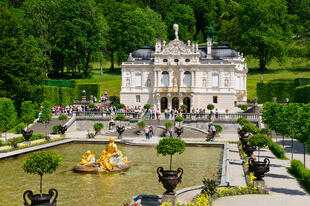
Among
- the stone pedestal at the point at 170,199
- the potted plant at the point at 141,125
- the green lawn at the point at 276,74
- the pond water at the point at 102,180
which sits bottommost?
the pond water at the point at 102,180

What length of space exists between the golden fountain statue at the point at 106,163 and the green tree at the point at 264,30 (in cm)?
6059

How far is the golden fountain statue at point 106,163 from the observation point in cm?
2302

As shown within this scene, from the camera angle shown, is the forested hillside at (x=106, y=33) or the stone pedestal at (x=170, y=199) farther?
the forested hillside at (x=106, y=33)

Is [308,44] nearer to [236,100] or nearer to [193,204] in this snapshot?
[236,100]

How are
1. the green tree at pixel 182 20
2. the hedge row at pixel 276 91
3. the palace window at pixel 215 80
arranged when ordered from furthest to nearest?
the green tree at pixel 182 20 < the hedge row at pixel 276 91 < the palace window at pixel 215 80

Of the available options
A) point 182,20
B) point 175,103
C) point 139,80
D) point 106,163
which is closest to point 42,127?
point 139,80

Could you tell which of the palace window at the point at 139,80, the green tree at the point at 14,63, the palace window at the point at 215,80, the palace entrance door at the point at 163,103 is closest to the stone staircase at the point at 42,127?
the green tree at the point at 14,63

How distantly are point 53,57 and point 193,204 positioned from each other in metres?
71.0

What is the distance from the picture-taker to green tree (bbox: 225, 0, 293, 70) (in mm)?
78438

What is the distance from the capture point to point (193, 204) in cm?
1375

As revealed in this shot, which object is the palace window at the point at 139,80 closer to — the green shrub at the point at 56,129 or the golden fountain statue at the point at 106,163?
the green shrub at the point at 56,129

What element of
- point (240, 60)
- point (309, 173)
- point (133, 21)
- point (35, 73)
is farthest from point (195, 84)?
point (309, 173)

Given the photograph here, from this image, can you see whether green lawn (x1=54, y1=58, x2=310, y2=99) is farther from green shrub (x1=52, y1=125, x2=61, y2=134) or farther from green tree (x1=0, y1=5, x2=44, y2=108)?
green shrub (x1=52, y1=125, x2=61, y2=134)

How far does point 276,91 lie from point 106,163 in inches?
1826
